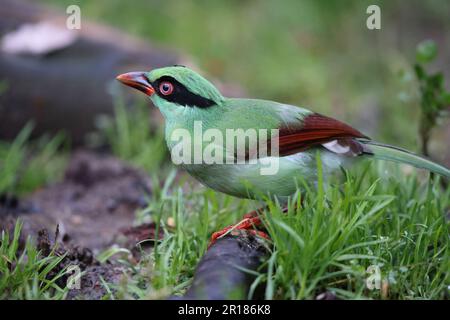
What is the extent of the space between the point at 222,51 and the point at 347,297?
6936mm

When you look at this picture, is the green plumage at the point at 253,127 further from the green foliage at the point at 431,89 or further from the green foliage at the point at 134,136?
the green foliage at the point at 134,136

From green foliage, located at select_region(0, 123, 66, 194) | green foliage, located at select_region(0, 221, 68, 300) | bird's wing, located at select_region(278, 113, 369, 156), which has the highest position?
bird's wing, located at select_region(278, 113, 369, 156)

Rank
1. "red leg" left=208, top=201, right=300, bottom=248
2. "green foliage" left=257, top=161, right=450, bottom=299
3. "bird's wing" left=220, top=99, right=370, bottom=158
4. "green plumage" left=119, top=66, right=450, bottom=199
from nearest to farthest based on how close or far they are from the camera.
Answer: "green foliage" left=257, top=161, right=450, bottom=299, "red leg" left=208, top=201, right=300, bottom=248, "green plumage" left=119, top=66, right=450, bottom=199, "bird's wing" left=220, top=99, right=370, bottom=158

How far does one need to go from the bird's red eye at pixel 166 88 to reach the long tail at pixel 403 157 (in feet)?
4.07

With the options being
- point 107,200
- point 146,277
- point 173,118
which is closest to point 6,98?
point 107,200

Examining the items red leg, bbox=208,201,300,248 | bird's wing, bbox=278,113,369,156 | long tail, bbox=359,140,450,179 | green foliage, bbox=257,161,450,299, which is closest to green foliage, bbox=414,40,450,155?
long tail, bbox=359,140,450,179

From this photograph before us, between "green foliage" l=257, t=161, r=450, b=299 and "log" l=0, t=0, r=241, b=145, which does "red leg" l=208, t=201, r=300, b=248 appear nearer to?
"green foliage" l=257, t=161, r=450, b=299

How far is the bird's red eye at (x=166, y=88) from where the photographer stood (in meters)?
3.90

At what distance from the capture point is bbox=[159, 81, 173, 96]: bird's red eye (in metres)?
3.90

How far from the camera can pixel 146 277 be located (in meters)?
3.46

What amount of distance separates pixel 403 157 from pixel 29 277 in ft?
7.38

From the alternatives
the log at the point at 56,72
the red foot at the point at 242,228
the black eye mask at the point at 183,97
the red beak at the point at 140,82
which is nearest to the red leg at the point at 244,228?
the red foot at the point at 242,228

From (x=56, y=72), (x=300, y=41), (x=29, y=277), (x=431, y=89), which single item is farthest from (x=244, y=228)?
(x=300, y=41)

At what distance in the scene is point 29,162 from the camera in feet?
21.1
